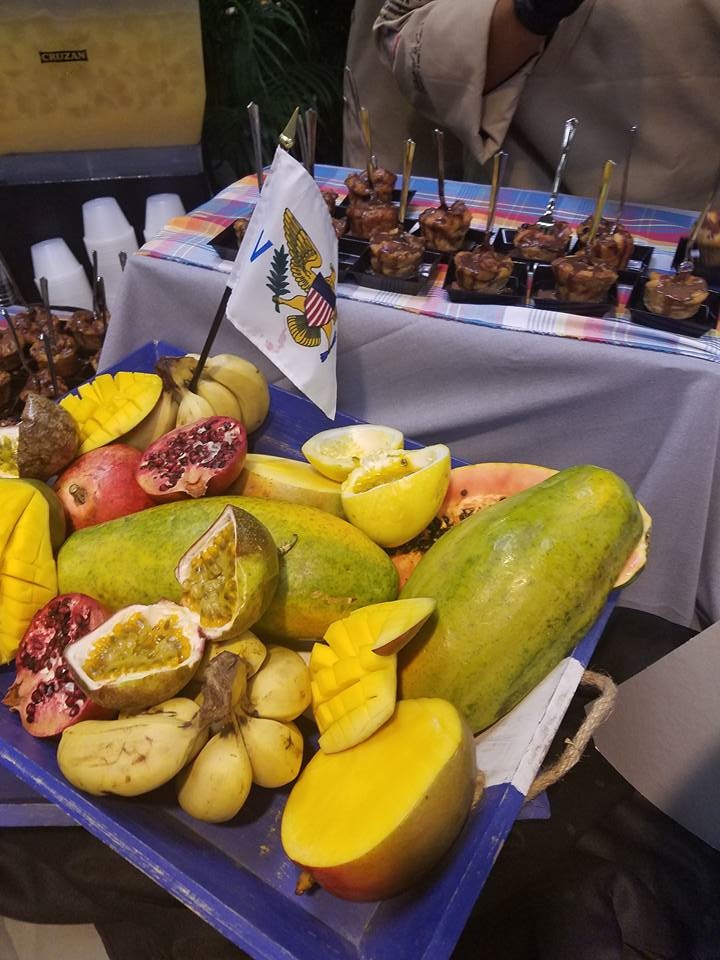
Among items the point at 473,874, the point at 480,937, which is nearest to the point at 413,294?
the point at 473,874

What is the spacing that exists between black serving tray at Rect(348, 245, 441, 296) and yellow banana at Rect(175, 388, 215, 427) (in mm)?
468

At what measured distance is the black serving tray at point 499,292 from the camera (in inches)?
49.5

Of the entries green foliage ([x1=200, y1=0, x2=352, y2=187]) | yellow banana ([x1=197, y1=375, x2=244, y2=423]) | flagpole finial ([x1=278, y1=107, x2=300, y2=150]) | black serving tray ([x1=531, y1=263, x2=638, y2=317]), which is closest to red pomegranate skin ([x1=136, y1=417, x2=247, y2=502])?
yellow banana ([x1=197, y1=375, x2=244, y2=423])

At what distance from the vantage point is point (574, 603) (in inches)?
30.1

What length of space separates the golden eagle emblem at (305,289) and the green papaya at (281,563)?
12.3 inches

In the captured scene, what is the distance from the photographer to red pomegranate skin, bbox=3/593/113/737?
0.75 m

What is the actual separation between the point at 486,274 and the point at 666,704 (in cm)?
87

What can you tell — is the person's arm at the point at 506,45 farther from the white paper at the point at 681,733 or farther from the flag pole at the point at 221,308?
the white paper at the point at 681,733

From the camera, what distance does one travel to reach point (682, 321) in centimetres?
114

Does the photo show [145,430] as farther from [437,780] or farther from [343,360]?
[437,780]

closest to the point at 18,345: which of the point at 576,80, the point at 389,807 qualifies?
the point at 389,807

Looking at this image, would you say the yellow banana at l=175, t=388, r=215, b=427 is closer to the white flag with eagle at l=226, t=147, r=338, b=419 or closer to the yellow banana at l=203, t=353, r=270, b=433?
the yellow banana at l=203, t=353, r=270, b=433

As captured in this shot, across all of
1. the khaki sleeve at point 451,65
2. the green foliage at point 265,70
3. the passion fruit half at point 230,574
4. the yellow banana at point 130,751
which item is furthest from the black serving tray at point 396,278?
the green foliage at point 265,70

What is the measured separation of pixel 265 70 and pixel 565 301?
8.28 feet
